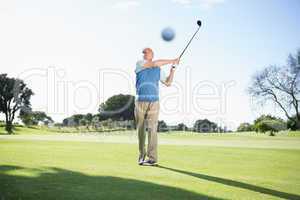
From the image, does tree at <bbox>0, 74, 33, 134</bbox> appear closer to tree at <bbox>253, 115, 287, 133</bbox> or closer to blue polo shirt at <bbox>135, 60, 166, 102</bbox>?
tree at <bbox>253, 115, 287, 133</bbox>

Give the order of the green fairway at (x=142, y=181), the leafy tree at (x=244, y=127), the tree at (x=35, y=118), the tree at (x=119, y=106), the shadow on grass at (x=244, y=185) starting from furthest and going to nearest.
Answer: the tree at (x=119, y=106) < the tree at (x=35, y=118) < the leafy tree at (x=244, y=127) < the shadow on grass at (x=244, y=185) < the green fairway at (x=142, y=181)

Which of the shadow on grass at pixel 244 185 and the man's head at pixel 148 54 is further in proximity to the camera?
the man's head at pixel 148 54

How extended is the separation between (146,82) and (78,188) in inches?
171

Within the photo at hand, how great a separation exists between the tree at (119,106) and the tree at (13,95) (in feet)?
98.1

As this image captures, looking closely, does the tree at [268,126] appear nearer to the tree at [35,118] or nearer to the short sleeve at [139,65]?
the tree at [35,118]

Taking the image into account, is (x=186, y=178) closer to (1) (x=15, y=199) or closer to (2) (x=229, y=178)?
(2) (x=229, y=178)

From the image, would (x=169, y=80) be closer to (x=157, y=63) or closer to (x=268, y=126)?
(x=157, y=63)

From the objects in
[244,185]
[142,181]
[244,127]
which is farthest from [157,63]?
[244,127]

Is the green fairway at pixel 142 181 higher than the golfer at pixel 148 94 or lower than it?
lower

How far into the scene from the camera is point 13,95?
90500 millimetres

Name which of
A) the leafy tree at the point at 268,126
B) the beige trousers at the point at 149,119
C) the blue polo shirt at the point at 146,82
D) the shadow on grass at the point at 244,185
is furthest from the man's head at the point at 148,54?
the leafy tree at the point at 268,126

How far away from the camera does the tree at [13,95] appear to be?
8612 cm

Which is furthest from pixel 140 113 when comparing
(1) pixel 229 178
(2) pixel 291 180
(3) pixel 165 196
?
(3) pixel 165 196

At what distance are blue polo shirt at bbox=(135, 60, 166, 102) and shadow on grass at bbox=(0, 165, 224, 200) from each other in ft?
10.2
